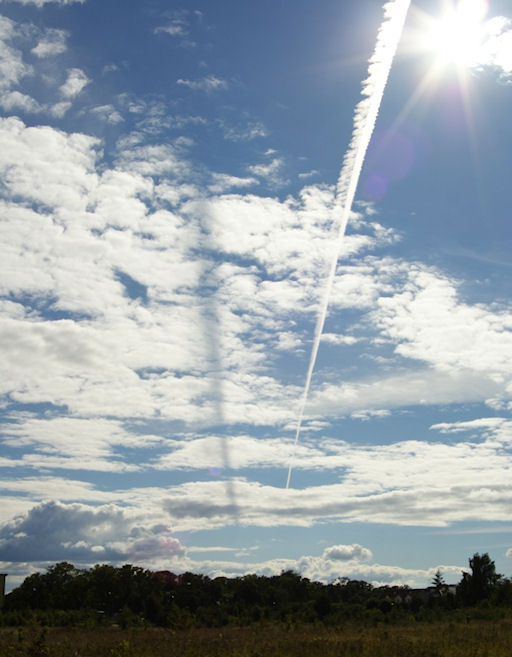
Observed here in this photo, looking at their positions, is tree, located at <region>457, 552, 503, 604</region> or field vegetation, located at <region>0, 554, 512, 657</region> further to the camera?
tree, located at <region>457, 552, 503, 604</region>

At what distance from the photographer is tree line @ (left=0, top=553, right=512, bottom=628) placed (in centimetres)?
4800

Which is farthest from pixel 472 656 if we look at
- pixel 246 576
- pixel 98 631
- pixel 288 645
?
pixel 246 576

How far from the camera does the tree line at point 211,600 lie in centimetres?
4800

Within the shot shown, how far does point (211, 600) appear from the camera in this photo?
7812 centimetres

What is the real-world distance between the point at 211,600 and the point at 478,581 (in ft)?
100

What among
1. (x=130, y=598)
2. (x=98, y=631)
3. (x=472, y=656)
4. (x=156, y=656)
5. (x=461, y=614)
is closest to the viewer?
(x=472, y=656)

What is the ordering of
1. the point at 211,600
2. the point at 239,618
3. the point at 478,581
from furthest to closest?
the point at 211,600, the point at 478,581, the point at 239,618

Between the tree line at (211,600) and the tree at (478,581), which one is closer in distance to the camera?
the tree line at (211,600)

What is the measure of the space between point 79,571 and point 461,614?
67153 millimetres

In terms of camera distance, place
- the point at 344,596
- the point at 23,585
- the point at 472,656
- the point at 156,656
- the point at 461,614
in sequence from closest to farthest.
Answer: the point at 472,656 → the point at 156,656 → the point at 461,614 → the point at 23,585 → the point at 344,596

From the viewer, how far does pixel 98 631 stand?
130ft

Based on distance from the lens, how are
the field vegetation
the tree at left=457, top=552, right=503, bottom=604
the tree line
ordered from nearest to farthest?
the field vegetation < the tree line < the tree at left=457, top=552, right=503, bottom=604

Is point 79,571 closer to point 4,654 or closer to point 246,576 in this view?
point 246,576

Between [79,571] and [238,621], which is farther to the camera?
[79,571]
